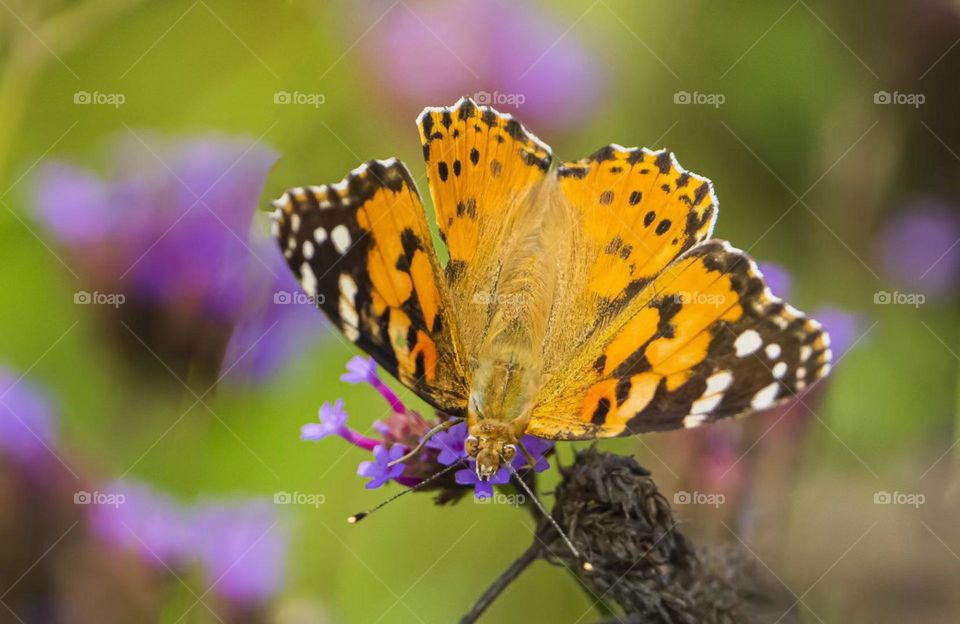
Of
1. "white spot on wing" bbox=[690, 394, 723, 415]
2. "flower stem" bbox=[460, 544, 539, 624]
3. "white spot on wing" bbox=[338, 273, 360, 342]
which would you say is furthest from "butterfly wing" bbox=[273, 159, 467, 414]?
"white spot on wing" bbox=[690, 394, 723, 415]

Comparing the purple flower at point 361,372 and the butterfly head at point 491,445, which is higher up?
the purple flower at point 361,372

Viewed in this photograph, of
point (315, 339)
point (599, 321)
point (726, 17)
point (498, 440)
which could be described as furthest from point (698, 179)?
point (726, 17)

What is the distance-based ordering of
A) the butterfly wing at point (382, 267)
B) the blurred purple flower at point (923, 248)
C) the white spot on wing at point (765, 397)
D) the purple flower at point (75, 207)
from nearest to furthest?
the white spot on wing at point (765, 397) < the butterfly wing at point (382, 267) < the purple flower at point (75, 207) < the blurred purple flower at point (923, 248)

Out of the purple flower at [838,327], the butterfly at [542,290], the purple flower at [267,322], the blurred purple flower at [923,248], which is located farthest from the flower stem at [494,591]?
the blurred purple flower at [923,248]

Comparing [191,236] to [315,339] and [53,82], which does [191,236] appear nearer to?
[315,339]

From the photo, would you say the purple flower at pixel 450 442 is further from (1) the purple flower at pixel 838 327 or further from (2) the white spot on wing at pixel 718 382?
(1) the purple flower at pixel 838 327

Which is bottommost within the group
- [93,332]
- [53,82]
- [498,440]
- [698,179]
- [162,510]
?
[162,510]

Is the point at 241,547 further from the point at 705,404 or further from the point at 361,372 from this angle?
the point at 705,404

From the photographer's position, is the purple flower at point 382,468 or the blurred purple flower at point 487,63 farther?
the blurred purple flower at point 487,63
